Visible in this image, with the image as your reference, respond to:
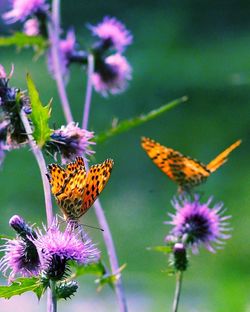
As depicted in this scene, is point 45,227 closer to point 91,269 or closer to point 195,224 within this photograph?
point 91,269

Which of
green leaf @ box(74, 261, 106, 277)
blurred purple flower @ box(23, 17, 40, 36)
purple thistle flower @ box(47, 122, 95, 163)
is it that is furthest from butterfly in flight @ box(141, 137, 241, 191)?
blurred purple flower @ box(23, 17, 40, 36)

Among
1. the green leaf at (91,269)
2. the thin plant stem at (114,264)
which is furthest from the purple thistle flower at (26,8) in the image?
the green leaf at (91,269)

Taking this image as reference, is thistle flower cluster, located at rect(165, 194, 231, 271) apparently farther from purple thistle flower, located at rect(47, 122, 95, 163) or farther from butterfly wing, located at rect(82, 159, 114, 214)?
butterfly wing, located at rect(82, 159, 114, 214)

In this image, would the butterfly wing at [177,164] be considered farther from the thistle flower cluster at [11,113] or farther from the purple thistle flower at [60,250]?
the purple thistle flower at [60,250]

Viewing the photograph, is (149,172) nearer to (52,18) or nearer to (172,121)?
(172,121)

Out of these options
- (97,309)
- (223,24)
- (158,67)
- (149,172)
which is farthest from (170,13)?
(97,309)
